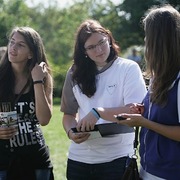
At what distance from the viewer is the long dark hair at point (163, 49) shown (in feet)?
8.50

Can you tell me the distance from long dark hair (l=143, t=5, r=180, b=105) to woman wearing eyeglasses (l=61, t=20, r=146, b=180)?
527 millimetres

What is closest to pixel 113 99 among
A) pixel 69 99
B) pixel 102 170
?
pixel 69 99

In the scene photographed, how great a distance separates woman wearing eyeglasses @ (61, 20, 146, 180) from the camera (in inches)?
125

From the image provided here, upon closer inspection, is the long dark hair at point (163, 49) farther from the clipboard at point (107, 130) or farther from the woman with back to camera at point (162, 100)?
the clipboard at point (107, 130)

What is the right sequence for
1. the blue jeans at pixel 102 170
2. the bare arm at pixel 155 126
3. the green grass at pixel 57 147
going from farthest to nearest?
the green grass at pixel 57 147 → the blue jeans at pixel 102 170 → the bare arm at pixel 155 126

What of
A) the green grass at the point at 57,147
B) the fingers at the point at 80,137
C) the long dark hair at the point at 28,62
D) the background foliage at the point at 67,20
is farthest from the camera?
the background foliage at the point at 67,20

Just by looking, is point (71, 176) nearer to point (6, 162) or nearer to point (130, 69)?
point (6, 162)

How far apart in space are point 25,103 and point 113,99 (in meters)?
0.78

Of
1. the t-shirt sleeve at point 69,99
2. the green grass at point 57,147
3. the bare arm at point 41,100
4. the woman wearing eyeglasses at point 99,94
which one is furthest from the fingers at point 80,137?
the green grass at point 57,147

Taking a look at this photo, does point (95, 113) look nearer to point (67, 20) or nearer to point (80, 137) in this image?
point (80, 137)

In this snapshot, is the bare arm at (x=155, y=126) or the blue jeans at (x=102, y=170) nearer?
the bare arm at (x=155, y=126)

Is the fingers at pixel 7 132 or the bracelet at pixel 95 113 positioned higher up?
the bracelet at pixel 95 113

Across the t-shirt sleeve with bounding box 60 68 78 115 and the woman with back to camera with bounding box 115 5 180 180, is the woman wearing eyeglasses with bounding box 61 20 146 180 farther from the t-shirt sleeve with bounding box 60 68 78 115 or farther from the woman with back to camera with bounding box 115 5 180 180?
the woman with back to camera with bounding box 115 5 180 180

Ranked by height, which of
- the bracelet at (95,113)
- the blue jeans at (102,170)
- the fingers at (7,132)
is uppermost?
A: the bracelet at (95,113)
